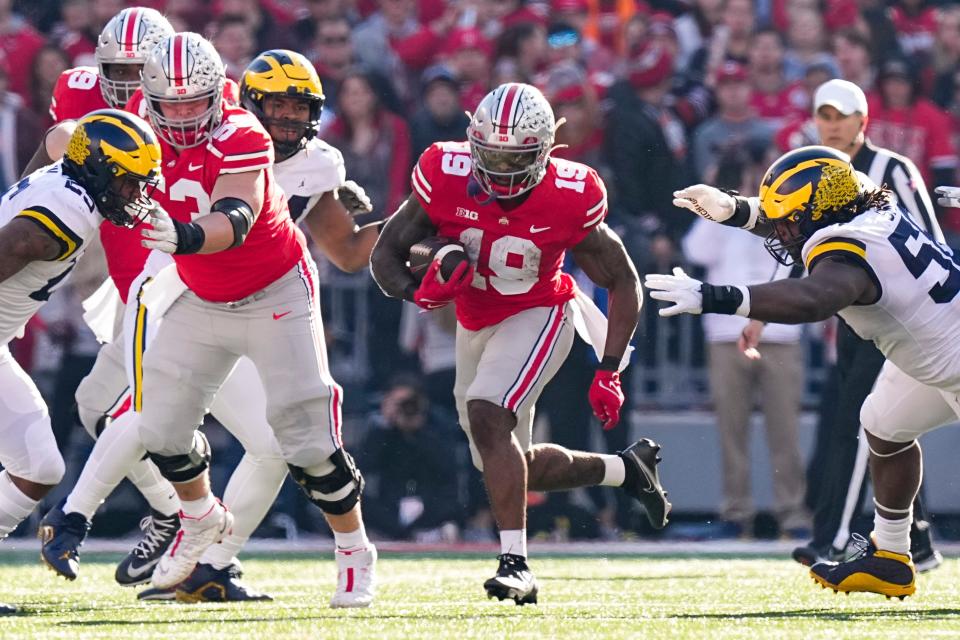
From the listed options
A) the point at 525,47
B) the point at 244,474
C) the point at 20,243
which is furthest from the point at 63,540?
the point at 525,47

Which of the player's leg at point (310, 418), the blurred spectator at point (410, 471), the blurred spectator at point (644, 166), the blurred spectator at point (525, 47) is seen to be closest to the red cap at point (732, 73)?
the blurred spectator at point (644, 166)

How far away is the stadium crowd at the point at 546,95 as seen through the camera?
9.58 m

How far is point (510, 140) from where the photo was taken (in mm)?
5980

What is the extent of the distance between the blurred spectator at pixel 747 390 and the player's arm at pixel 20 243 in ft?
15.9

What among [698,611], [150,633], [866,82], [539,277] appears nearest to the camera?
[150,633]

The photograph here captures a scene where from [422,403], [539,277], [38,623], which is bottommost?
Answer: [422,403]

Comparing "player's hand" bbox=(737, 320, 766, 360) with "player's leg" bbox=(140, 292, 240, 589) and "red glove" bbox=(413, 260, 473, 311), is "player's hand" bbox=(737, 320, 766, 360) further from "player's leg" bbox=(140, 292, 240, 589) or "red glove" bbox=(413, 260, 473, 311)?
"player's leg" bbox=(140, 292, 240, 589)

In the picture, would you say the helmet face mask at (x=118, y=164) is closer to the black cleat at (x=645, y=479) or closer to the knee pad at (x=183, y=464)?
the knee pad at (x=183, y=464)

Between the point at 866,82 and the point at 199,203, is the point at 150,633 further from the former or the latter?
the point at 866,82

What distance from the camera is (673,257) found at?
9.97 m

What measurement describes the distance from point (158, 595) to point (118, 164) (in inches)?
68.2

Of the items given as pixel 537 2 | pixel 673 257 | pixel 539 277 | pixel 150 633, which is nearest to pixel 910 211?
pixel 539 277

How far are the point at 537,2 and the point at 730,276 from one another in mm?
2654

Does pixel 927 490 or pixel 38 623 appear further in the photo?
pixel 927 490
